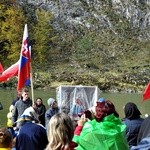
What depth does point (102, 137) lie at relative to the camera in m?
5.68

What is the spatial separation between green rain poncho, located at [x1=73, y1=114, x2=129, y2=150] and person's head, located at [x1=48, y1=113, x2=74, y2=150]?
141 mm

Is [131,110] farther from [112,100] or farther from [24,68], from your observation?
[112,100]

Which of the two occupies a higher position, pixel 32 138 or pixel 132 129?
pixel 32 138

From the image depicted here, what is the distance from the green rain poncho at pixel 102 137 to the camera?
5.66m

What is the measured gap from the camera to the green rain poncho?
5656mm

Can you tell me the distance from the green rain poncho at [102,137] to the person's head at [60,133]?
14cm

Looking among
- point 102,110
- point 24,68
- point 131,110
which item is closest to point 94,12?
point 24,68

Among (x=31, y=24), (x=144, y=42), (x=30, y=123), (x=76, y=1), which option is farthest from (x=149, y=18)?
(x=30, y=123)

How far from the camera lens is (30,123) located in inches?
283

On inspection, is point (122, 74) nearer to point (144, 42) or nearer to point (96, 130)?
point (144, 42)

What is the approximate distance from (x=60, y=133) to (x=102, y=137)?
0.53m

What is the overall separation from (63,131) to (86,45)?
86829mm

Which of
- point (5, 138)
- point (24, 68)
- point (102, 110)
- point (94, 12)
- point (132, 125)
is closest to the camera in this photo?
point (102, 110)

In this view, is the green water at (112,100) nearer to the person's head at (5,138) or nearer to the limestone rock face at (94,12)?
the person's head at (5,138)
